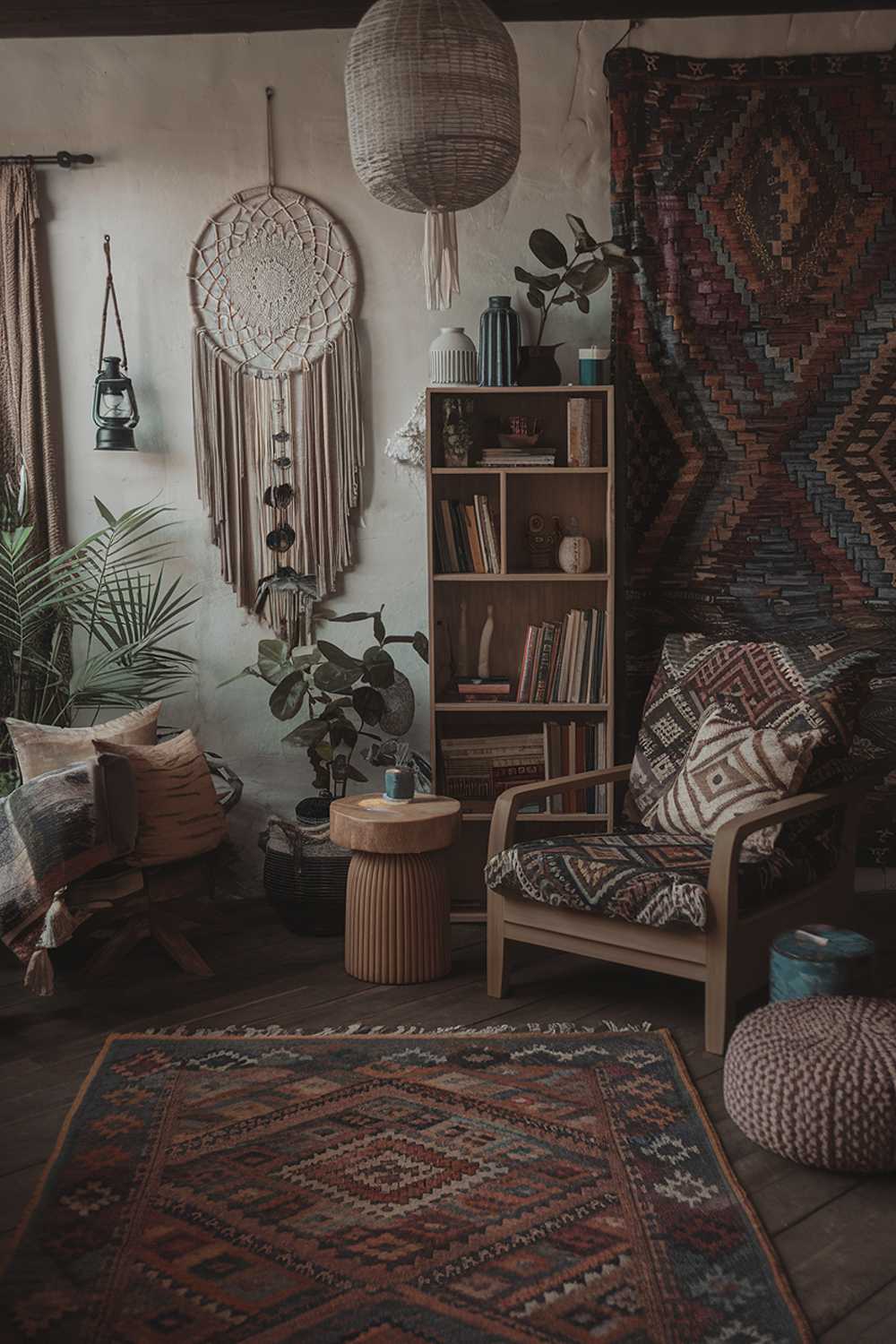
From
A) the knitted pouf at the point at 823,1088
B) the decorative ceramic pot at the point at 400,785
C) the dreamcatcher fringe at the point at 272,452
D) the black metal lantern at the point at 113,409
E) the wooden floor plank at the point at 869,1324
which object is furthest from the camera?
the dreamcatcher fringe at the point at 272,452

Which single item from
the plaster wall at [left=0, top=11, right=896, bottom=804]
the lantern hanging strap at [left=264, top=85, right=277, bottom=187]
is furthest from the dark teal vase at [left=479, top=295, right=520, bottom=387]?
the lantern hanging strap at [left=264, top=85, right=277, bottom=187]

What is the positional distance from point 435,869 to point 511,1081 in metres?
0.77

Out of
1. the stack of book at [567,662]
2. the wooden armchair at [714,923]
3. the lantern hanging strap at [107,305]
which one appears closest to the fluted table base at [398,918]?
the wooden armchair at [714,923]

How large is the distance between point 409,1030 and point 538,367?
2.15 metres

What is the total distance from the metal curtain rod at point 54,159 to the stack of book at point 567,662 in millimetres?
2215

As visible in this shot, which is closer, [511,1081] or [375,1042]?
[511,1081]

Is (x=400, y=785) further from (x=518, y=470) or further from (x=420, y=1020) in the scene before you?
(x=518, y=470)

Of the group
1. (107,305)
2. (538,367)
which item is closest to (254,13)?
(107,305)

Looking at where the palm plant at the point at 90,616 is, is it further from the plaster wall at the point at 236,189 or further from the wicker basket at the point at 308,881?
the wicker basket at the point at 308,881

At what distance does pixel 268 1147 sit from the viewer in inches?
105

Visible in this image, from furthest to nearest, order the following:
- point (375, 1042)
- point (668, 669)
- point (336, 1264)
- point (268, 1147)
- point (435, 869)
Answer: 1. point (668, 669)
2. point (435, 869)
3. point (375, 1042)
4. point (268, 1147)
5. point (336, 1264)

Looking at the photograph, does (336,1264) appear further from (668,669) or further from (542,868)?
(668,669)

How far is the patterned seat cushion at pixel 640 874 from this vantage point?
3.16 meters

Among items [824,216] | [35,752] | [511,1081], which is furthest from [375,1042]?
[824,216]
